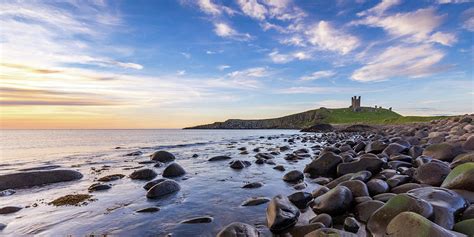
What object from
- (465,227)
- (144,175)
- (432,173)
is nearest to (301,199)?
(465,227)

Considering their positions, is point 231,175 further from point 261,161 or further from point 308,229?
point 308,229

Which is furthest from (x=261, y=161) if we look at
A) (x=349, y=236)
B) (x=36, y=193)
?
(x=349, y=236)

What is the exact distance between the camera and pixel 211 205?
29.4 ft

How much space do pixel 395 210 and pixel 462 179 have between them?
288cm

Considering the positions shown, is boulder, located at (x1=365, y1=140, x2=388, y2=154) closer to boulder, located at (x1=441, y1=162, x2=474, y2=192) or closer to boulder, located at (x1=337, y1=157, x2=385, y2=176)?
boulder, located at (x1=337, y1=157, x2=385, y2=176)

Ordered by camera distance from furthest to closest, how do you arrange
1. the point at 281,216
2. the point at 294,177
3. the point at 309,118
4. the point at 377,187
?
1. the point at 309,118
2. the point at 294,177
3. the point at 377,187
4. the point at 281,216

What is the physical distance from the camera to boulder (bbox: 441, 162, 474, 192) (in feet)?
22.9

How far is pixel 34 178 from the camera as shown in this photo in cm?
1292

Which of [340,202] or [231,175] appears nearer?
[340,202]

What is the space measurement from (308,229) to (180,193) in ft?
18.6

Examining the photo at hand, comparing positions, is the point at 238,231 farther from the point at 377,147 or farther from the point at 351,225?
the point at 377,147

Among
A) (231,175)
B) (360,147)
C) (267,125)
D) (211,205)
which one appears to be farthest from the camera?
(267,125)

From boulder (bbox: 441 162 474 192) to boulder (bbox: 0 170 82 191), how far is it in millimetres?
14876

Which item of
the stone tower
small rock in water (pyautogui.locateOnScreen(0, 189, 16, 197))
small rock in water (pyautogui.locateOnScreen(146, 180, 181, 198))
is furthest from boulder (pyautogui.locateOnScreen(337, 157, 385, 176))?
the stone tower
